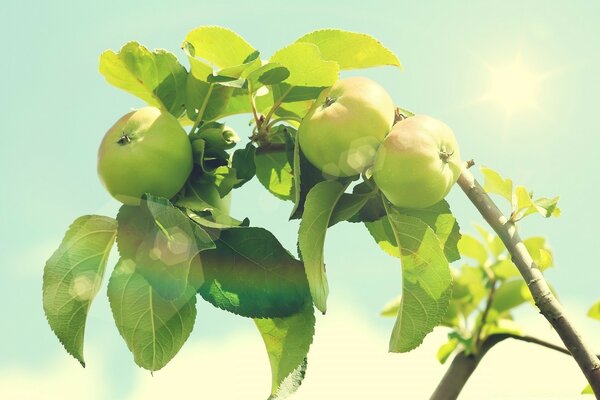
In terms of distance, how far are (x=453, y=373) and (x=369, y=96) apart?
1.11 metres

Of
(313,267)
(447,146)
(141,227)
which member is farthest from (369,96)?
(141,227)

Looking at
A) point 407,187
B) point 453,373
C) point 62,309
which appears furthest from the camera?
point 453,373

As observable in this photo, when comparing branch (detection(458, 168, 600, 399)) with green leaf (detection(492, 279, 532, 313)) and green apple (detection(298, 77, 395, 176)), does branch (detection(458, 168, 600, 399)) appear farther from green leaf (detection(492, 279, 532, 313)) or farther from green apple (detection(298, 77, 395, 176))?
green leaf (detection(492, 279, 532, 313))

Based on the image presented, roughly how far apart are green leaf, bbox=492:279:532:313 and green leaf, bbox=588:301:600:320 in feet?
0.66

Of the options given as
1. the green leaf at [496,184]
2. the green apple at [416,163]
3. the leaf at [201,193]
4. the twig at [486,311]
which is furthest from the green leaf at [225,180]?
the twig at [486,311]

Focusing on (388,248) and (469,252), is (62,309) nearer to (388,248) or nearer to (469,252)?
(388,248)

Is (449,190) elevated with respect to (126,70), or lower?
elevated

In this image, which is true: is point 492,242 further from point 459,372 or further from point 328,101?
point 328,101

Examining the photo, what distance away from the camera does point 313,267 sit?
3.37 ft

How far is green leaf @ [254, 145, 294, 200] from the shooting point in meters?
1.22

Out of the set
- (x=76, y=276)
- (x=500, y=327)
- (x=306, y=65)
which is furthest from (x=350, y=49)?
(x=500, y=327)

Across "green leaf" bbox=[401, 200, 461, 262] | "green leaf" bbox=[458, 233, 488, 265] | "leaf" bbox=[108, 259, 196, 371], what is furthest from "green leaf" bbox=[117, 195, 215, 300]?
"green leaf" bbox=[458, 233, 488, 265]

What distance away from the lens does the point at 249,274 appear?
1.08 metres

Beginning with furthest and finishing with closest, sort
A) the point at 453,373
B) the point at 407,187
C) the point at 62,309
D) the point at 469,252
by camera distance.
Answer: the point at 469,252 → the point at 453,373 → the point at 62,309 → the point at 407,187
